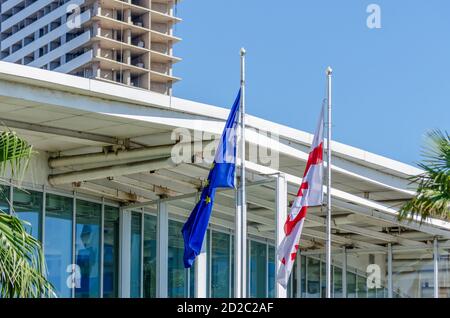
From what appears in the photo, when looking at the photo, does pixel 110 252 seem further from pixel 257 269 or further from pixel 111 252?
pixel 257 269

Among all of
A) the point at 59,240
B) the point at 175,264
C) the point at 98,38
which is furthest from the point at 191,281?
the point at 98,38

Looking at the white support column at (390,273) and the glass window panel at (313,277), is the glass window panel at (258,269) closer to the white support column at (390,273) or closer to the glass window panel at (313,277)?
the glass window panel at (313,277)

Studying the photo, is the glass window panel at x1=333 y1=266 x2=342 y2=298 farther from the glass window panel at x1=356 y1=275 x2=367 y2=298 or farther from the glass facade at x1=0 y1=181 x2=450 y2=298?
the glass facade at x1=0 y1=181 x2=450 y2=298

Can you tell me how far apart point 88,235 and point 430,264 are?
41.5 feet

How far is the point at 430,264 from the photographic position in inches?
1307

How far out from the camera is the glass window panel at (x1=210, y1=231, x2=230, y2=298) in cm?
2792

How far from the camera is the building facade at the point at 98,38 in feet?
333

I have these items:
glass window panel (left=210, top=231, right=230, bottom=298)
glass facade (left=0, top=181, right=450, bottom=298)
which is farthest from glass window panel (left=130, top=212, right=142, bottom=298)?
glass window panel (left=210, top=231, right=230, bottom=298)

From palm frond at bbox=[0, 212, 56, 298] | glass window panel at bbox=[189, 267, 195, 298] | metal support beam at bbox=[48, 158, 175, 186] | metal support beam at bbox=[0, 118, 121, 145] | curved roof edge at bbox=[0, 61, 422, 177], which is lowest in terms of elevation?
palm frond at bbox=[0, 212, 56, 298]

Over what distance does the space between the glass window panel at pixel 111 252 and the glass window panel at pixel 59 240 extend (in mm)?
1492

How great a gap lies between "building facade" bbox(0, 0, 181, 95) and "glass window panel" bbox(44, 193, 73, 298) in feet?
251

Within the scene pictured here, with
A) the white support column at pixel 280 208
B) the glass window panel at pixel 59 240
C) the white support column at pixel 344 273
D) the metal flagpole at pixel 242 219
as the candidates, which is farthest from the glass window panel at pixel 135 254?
the white support column at pixel 344 273

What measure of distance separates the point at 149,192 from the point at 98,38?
2979 inches
